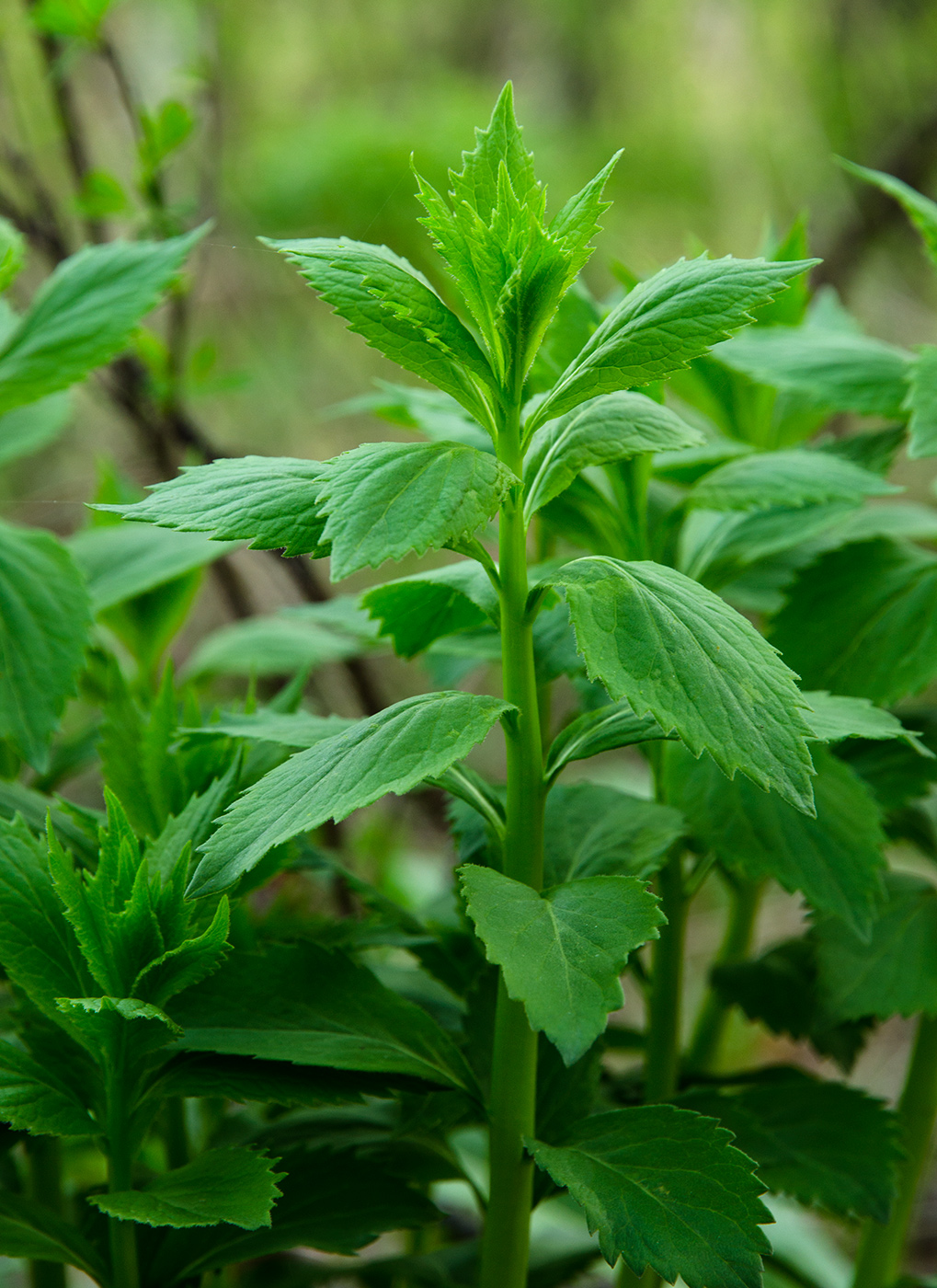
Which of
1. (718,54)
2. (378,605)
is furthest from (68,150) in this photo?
(718,54)

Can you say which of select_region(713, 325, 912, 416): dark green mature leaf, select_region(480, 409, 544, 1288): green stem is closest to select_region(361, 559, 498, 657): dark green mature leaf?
select_region(480, 409, 544, 1288): green stem

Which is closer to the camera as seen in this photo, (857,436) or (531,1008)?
(531,1008)

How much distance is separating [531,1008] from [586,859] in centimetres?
17

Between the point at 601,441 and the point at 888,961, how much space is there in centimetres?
38

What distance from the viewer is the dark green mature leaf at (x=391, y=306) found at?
425 mm

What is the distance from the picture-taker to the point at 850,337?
2.32 feet

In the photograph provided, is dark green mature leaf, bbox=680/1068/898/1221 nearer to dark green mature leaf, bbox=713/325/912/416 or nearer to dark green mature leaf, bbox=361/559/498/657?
dark green mature leaf, bbox=361/559/498/657

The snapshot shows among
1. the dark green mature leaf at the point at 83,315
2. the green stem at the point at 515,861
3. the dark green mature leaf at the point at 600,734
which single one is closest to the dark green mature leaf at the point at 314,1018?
the green stem at the point at 515,861

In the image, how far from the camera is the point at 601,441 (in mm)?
461

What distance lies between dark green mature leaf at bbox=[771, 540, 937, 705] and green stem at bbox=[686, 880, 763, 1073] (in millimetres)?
196

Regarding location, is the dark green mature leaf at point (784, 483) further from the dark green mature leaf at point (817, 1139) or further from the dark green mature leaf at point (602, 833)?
the dark green mature leaf at point (817, 1139)

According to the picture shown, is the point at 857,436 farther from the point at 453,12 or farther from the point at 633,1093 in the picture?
the point at 453,12

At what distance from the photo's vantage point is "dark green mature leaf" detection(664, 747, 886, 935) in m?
0.53

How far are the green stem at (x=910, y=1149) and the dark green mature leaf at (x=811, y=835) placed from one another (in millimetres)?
197
